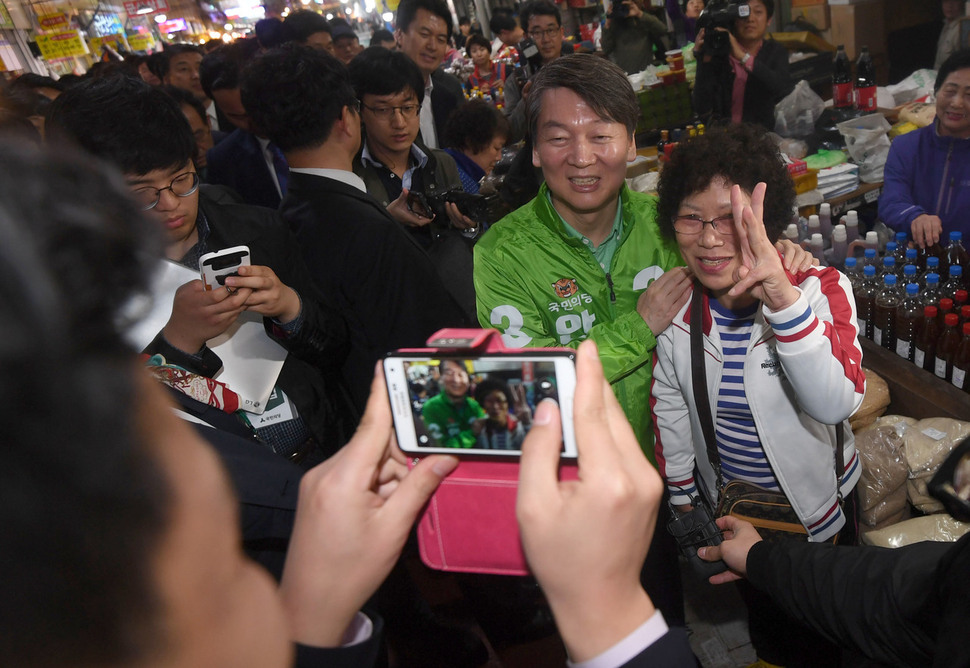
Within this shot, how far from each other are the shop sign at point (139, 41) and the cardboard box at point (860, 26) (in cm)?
1756

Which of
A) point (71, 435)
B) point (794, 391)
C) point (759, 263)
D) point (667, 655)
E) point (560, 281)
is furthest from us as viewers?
point (560, 281)

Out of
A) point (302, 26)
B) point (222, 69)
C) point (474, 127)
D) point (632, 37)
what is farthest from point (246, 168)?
point (632, 37)

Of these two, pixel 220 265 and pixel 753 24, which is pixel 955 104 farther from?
pixel 220 265

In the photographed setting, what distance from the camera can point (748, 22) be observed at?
3779 mm

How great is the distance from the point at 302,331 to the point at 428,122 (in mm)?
2951

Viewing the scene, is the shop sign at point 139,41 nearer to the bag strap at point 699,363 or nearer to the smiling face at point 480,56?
the smiling face at point 480,56

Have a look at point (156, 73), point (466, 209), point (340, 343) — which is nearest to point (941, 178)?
point (466, 209)

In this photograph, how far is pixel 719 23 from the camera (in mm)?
3840

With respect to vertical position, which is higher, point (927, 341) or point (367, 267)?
point (367, 267)

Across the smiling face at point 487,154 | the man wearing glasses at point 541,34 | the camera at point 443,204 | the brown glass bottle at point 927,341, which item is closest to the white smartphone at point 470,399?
the camera at point 443,204

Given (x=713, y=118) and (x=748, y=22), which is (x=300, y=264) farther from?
(x=748, y=22)

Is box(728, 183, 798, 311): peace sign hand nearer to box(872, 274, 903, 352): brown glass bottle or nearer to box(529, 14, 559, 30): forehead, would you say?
box(872, 274, 903, 352): brown glass bottle

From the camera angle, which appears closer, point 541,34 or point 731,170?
point 731,170

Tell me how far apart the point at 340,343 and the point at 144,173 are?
72 centimetres
